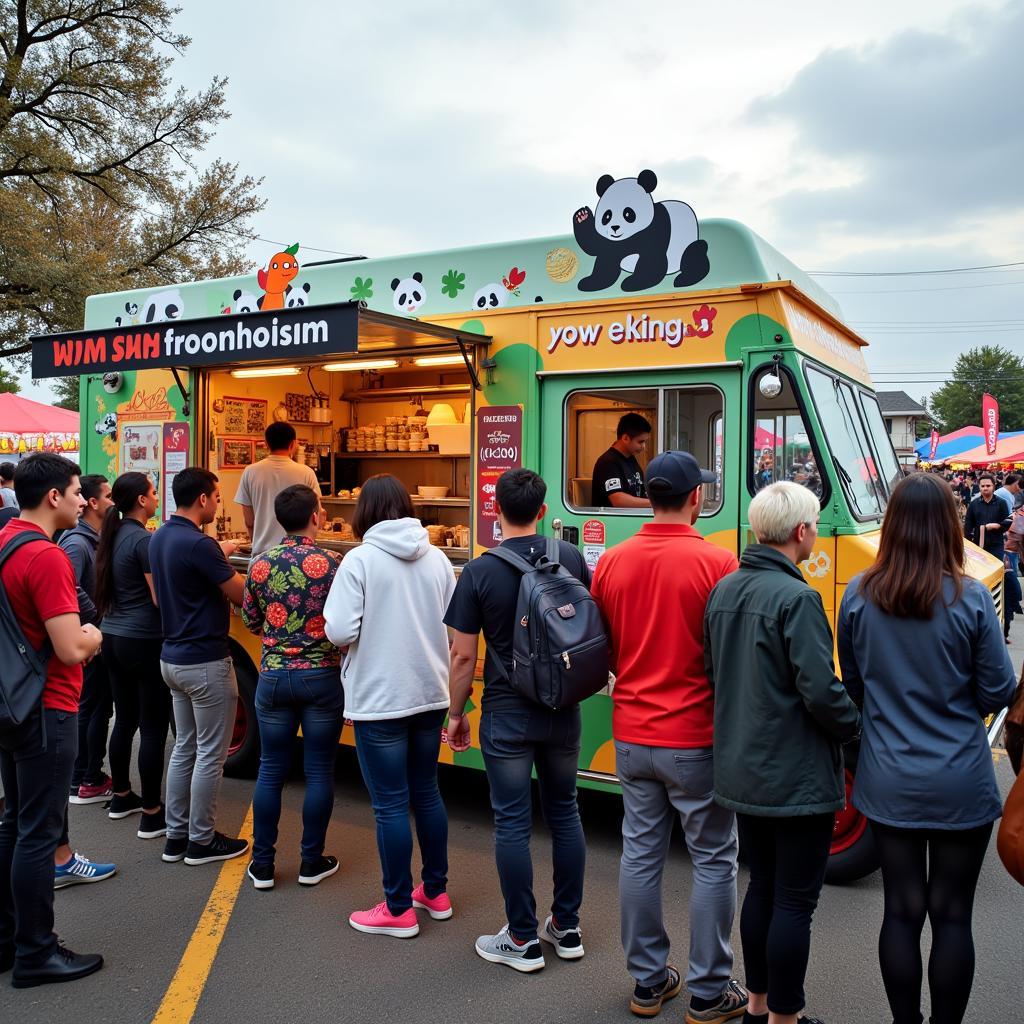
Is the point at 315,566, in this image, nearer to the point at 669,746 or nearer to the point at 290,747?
the point at 290,747

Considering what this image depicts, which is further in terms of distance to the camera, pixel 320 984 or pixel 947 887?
pixel 320 984

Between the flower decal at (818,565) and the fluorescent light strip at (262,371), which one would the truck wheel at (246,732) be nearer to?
the fluorescent light strip at (262,371)

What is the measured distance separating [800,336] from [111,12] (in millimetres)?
19208

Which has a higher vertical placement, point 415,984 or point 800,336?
point 800,336

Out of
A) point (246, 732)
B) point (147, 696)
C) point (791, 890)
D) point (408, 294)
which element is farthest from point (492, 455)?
point (791, 890)

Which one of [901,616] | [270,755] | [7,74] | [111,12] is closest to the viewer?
[901,616]

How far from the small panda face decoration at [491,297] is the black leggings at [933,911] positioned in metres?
3.39

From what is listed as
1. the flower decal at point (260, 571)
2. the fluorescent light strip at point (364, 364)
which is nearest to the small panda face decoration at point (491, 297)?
the fluorescent light strip at point (364, 364)

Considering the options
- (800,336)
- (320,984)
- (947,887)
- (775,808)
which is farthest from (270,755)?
(800,336)

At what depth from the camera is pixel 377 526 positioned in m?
3.95

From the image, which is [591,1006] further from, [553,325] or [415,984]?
[553,325]

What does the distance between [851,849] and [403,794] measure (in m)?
2.11

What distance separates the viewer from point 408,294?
18.2 ft

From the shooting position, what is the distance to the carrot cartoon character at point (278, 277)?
608 cm
